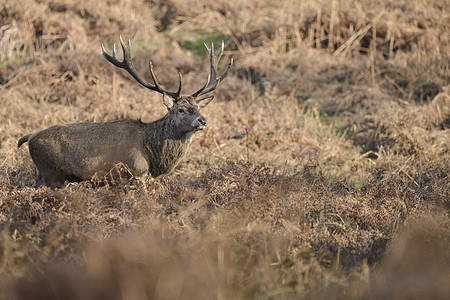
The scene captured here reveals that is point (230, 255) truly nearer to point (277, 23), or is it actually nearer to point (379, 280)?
point (379, 280)

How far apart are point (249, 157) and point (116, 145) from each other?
7.43 ft

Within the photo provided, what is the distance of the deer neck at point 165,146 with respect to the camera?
6941mm

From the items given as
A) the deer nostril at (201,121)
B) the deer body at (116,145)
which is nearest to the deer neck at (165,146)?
the deer body at (116,145)

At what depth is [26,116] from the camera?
998 cm

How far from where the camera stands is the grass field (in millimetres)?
4008

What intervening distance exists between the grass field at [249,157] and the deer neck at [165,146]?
39 centimetres

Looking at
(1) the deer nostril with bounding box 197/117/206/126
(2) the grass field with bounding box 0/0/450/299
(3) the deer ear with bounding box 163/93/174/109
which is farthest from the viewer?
(3) the deer ear with bounding box 163/93/174/109

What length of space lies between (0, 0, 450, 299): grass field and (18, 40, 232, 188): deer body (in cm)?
41

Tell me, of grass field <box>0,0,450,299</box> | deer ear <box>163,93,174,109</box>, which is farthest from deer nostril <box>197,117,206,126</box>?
grass field <box>0,0,450,299</box>

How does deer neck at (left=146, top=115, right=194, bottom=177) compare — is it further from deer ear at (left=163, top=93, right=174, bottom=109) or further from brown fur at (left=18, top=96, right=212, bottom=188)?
deer ear at (left=163, top=93, right=174, bottom=109)

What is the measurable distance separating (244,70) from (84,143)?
22.0 feet

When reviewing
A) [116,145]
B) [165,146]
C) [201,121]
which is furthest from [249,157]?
[116,145]

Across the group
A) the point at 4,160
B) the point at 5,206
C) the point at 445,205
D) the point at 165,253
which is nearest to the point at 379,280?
the point at 165,253

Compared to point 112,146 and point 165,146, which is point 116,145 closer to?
point 112,146
